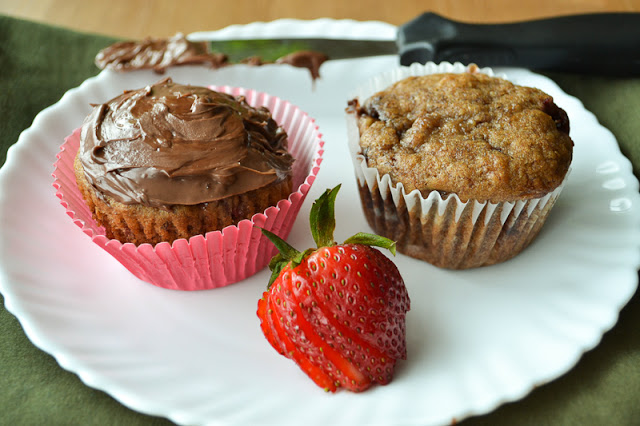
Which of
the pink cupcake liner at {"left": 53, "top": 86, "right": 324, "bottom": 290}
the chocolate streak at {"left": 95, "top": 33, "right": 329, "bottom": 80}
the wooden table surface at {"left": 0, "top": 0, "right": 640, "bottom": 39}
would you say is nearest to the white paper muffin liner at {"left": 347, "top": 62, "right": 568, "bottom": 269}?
the pink cupcake liner at {"left": 53, "top": 86, "right": 324, "bottom": 290}

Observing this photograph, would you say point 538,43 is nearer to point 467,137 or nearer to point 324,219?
point 467,137

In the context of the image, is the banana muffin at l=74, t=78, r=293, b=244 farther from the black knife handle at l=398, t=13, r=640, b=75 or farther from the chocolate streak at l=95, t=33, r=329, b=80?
the black knife handle at l=398, t=13, r=640, b=75

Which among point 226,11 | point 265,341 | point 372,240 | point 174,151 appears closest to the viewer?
point 372,240

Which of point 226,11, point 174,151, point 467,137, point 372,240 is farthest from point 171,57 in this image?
point 372,240

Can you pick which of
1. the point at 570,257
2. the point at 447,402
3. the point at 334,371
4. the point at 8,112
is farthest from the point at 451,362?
the point at 8,112

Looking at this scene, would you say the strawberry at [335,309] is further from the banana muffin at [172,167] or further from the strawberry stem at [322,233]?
the banana muffin at [172,167]

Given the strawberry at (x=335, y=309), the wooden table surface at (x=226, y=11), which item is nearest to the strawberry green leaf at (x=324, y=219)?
the strawberry at (x=335, y=309)

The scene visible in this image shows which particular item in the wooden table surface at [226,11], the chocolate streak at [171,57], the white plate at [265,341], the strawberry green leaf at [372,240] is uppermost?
the strawberry green leaf at [372,240]
